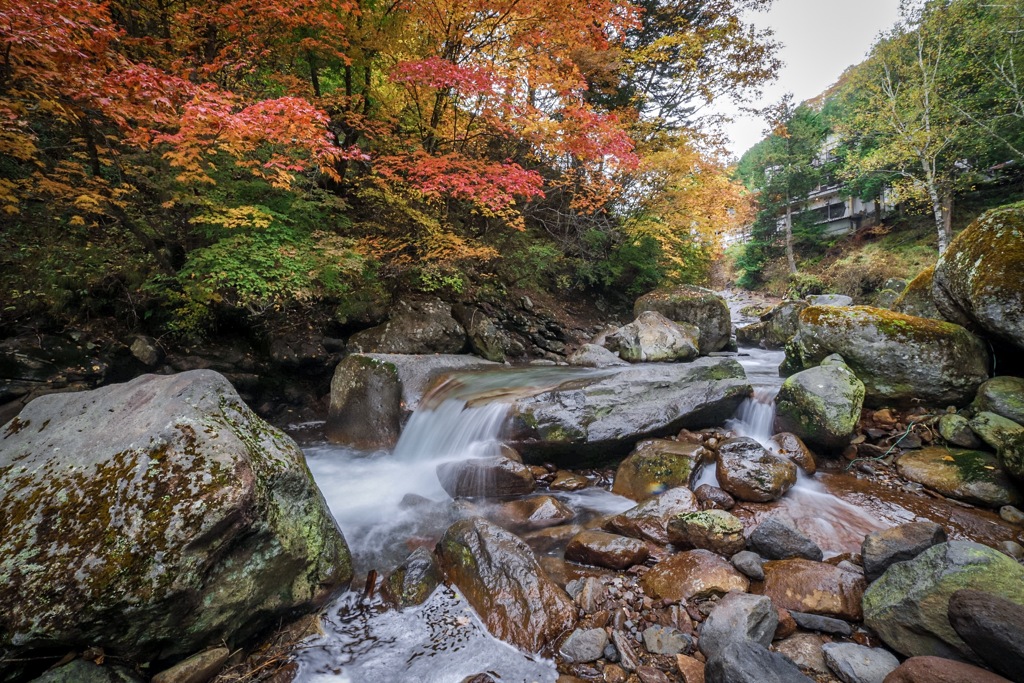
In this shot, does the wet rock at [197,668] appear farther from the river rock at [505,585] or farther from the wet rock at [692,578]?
the wet rock at [692,578]

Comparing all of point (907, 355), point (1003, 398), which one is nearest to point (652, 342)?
point (907, 355)

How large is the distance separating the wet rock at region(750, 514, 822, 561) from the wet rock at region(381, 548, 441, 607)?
288 centimetres

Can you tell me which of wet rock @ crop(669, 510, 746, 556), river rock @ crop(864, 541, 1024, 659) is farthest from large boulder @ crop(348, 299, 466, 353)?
river rock @ crop(864, 541, 1024, 659)

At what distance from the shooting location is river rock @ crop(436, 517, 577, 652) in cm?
287

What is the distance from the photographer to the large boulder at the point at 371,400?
675 centimetres

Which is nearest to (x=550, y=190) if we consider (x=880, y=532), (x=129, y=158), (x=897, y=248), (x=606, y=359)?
(x=606, y=359)

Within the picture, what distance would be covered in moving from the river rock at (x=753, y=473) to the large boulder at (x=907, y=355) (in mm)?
2550

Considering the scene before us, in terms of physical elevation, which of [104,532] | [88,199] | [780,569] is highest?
[88,199]

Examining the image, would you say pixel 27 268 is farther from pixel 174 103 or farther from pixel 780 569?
pixel 780 569

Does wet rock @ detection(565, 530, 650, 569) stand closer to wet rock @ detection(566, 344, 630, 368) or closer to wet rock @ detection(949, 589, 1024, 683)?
wet rock @ detection(949, 589, 1024, 683)

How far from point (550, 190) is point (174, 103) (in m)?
9.19

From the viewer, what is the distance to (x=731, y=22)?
11.8 metres

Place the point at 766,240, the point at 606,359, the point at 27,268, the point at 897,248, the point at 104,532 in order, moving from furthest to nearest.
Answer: the point at 766,240
the point at 897,248
the point at 606,359
the point at 27,268
the point at 104,532

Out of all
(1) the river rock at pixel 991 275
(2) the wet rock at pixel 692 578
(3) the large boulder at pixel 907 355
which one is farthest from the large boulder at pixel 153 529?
(1) the river rock at pixel 991 275
